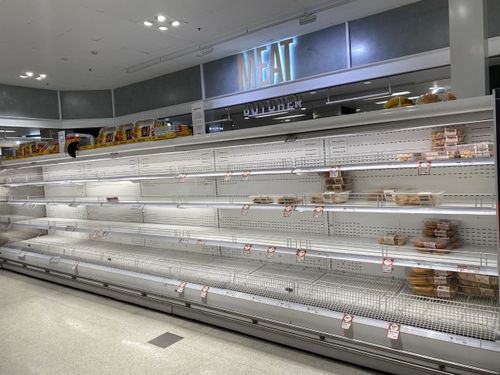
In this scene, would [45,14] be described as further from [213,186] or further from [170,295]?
[170,295]

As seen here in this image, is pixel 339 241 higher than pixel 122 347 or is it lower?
higher

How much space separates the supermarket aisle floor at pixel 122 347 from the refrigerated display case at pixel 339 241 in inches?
5.5

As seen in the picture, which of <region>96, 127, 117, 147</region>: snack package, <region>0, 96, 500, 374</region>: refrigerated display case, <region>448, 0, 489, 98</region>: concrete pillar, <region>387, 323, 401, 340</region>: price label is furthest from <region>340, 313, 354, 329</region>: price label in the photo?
<region>96, 127, 117, 147</region>: snack package

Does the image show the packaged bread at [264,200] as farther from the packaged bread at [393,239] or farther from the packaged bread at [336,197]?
the packaged bread at [393,239]

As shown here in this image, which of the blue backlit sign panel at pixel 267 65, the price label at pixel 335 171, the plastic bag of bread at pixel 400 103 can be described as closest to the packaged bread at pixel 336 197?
the price label at pixel 335 171

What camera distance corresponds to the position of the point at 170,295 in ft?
12.8

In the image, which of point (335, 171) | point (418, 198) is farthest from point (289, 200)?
point (418, 198)

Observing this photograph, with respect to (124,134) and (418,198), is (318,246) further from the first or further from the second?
(124,134)

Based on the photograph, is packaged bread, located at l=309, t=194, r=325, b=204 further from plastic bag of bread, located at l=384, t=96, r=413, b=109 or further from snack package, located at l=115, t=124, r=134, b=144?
snack package, located at l=115, t=124, r=134, b=144

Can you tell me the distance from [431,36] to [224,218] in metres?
3.28

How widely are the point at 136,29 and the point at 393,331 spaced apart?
Answer: 15.1 feet

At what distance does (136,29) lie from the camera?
4.93 meters

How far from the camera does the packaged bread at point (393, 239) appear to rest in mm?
2928

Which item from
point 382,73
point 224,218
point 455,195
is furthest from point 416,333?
point 382,73
